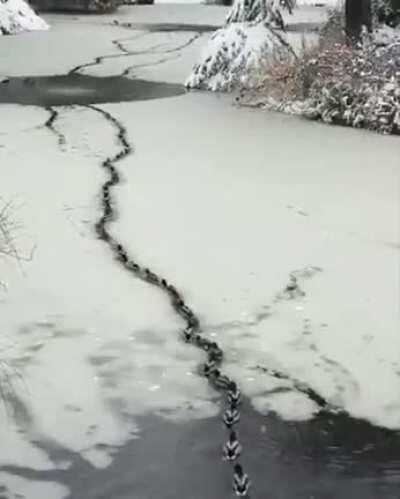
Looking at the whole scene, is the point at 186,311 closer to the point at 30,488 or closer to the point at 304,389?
the point at 304,389

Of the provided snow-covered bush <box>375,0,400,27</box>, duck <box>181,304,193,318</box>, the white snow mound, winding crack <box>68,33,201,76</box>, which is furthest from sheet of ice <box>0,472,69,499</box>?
snow-covered bush <box>375,0,400,27</box>

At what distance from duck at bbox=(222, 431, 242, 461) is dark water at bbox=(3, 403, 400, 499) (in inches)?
1.1

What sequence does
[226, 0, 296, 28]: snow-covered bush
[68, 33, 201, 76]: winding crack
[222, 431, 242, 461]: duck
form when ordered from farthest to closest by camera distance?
[68, 33, 201, 76]: winding crack, [226, 0, 296, 28]: snow-covered bush, [222, 431, 242, 461]: duck

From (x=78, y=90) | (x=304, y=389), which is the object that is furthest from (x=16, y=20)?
(x=304, y=389)

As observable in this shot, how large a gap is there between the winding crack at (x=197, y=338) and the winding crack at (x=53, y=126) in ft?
5.65

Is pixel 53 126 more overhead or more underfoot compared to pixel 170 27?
more overhead

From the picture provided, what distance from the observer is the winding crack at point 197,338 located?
134 inches

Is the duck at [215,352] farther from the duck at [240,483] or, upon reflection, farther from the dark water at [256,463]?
the duck at [240,483]

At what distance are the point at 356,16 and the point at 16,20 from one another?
1006 cm

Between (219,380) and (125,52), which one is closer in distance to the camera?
(219,380)

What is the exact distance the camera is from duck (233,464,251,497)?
3.17 metres

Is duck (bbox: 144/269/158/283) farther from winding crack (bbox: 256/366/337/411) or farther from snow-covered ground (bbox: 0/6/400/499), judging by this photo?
winding crack (bbox: 256/366/337/411)

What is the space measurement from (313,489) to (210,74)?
9154 mm

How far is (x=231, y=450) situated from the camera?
341 cm
